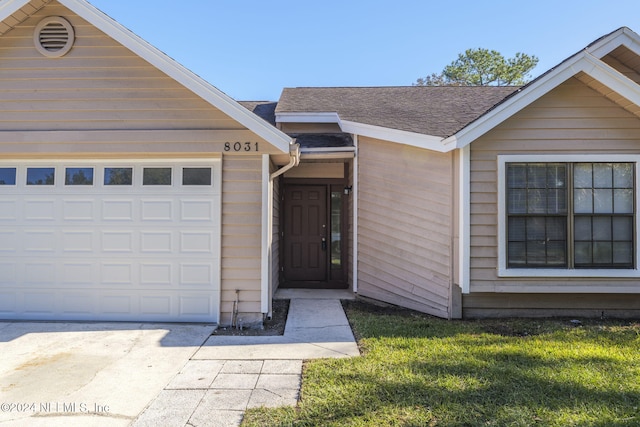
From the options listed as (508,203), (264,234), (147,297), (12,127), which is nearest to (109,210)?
(147,297)

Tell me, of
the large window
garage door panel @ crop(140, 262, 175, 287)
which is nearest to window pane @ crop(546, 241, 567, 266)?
the large window

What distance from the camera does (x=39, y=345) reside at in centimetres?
459

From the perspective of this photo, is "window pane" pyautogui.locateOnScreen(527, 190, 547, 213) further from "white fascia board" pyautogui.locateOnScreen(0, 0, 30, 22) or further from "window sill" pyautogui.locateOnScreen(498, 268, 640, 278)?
"white fascia board" pyautogui.locateOnScreen(0, 0, 30, 22)

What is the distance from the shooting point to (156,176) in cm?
566

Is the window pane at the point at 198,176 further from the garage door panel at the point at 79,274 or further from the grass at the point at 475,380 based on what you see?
the grass at the point at 475,380

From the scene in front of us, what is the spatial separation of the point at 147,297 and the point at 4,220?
97.8 inches

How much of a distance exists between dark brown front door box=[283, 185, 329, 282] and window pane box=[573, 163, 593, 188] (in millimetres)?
4605

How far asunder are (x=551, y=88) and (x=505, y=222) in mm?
1904

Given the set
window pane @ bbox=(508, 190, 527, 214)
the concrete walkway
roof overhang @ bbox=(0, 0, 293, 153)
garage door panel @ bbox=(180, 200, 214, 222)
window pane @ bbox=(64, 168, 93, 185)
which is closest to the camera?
the concrete walkway

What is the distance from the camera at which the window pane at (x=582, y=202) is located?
212 inches

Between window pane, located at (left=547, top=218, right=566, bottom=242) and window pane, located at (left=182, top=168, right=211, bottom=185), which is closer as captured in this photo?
window pane, located at (left=547, top=218, right=566, bottom=242)

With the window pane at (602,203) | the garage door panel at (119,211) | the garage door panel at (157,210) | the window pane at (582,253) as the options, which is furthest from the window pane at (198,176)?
the window pane at (602,203)

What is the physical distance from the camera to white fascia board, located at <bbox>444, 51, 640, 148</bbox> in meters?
5.05

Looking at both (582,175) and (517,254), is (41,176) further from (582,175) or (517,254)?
(582,175)
